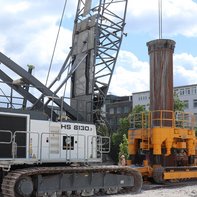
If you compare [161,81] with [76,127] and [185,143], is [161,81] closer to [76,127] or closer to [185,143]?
[185,143]

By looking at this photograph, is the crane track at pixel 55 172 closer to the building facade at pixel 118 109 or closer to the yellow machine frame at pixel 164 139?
the yellow machine frame at pixel 164 139

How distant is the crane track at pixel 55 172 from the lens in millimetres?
11758

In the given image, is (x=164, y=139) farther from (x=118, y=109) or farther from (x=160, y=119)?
(x=118, y=109)

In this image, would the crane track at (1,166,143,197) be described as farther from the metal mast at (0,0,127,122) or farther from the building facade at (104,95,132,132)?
the building facade at (104,95,132,132)

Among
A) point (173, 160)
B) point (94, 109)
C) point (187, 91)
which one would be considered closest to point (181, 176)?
point (173, 160)

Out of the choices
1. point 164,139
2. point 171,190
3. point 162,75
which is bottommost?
point 171,190

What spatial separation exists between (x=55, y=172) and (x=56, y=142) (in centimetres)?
102

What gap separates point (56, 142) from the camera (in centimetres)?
1340

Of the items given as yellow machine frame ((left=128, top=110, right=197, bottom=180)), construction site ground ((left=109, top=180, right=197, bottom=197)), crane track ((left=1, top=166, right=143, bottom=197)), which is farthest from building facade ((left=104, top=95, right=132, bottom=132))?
crane track ((left=1, top=166, right=143, bottom=197))

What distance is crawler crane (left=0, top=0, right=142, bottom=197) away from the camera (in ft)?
40.8

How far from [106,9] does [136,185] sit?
8.74m

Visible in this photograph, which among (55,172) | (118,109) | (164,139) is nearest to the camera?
(55,172)

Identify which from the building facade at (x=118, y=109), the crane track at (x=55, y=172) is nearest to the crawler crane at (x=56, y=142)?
the crane track at (x=55, y=172)

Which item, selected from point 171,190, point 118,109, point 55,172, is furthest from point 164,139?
point 118,109
